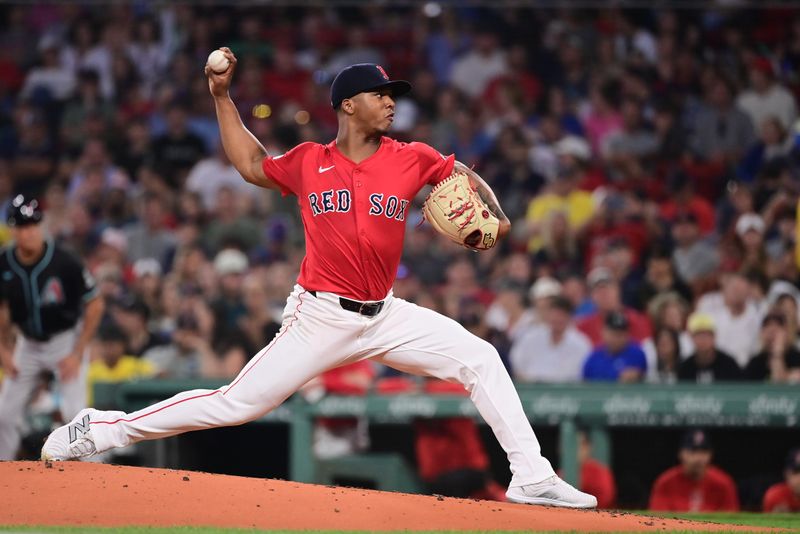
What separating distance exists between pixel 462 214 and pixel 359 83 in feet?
2.27

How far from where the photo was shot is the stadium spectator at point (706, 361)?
876 cm

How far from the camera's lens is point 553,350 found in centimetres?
966

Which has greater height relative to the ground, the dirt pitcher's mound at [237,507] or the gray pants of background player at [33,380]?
the gray pants of background player at [33,380]

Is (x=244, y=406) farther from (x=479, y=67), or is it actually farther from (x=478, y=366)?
(x=479, y=67)

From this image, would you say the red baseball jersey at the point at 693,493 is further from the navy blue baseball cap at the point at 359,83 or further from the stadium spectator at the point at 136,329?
the stadium spectator at the point at 136,329

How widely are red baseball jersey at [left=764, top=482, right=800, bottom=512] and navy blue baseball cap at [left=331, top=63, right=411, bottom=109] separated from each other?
A: 12.7ft

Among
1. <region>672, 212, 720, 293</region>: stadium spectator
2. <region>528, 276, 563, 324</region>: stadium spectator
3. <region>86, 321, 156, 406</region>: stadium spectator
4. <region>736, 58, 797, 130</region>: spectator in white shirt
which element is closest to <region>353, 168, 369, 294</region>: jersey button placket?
<region>528, 276, 563, 324</region>: stadium spectator

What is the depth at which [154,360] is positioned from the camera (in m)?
10.2

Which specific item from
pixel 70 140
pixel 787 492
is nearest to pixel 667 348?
Answer: pixel 787 492

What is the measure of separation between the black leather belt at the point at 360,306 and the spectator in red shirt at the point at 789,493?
355 cm

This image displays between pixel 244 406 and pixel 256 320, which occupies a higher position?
pixel 256 320

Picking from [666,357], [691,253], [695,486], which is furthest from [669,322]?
[695,486]

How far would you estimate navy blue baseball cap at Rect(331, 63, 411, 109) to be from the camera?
529 centimetres

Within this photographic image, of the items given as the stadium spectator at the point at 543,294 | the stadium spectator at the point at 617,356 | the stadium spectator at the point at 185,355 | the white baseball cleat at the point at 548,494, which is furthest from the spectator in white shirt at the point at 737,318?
the white baseball cleat at the point at 548,494
